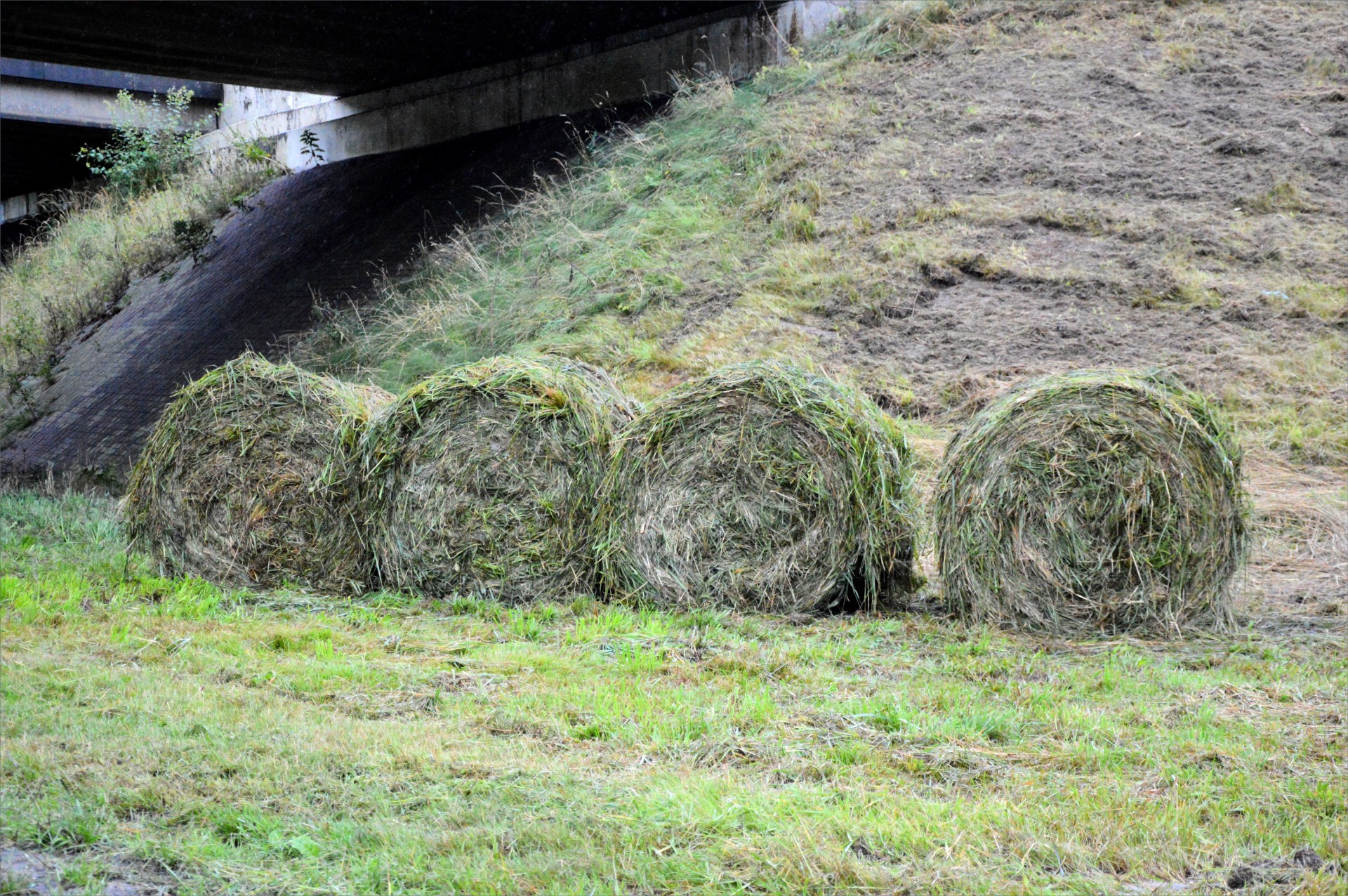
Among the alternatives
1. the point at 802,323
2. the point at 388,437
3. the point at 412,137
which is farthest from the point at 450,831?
the point at 412,137

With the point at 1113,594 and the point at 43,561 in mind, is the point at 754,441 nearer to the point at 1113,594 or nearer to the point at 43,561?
the point at 1113,594

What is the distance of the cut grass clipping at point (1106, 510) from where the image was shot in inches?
253

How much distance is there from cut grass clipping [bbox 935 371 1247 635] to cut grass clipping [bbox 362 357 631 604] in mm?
2366

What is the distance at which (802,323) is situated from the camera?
39.0 ft

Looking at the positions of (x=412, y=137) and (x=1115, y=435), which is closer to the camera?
(x=1115, y=435)

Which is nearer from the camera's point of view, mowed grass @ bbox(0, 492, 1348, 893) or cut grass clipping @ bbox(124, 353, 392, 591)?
mowed grass @ bbox(0, 492, 1348, 893)

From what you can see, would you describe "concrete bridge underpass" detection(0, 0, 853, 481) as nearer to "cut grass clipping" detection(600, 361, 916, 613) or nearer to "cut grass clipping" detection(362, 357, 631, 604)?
"cut grass clipping" detection(362, 357, 631, 604)

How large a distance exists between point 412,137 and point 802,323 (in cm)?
1290

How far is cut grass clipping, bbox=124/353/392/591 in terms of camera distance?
7.66m

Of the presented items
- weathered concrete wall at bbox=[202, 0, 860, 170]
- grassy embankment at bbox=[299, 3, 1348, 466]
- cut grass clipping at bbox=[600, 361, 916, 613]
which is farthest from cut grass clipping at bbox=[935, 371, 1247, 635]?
weathered concrete wall at bbox=[202, 0, 860, 170]

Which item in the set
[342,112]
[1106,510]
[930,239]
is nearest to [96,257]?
[342,112]

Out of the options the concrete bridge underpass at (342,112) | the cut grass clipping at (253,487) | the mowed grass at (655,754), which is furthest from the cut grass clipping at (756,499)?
the concrete bridge underpass at (342,112)

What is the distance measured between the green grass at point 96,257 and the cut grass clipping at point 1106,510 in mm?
17557

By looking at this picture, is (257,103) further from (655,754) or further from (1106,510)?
(655,754)
